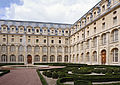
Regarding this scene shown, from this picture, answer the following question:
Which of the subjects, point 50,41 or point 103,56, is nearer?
point 103,56

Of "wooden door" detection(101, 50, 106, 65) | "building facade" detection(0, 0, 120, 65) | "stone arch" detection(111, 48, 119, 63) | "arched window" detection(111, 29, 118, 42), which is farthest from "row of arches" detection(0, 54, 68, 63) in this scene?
"arched window" detection(111, 29, 118, 42)

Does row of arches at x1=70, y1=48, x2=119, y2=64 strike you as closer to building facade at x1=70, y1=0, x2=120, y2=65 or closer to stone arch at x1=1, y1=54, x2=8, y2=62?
building facade at x1=70, y1=0, x2=120, y2=65

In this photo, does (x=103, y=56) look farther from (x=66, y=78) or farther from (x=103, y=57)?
(x=66, y=78)

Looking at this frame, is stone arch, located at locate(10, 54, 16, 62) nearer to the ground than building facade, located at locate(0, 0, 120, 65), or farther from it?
nearer to the ground

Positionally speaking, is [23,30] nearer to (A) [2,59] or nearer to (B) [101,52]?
(A) [2,59]

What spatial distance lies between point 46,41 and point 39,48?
435cm

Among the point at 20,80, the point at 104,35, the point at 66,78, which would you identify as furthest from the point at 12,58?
the point at 66,78

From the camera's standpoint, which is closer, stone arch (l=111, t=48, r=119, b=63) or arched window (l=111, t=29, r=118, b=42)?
stone arch (l=111, t=48, r=119, b=63)

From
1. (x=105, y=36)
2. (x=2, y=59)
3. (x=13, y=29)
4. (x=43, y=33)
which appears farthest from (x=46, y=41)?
(x=105, y=36)

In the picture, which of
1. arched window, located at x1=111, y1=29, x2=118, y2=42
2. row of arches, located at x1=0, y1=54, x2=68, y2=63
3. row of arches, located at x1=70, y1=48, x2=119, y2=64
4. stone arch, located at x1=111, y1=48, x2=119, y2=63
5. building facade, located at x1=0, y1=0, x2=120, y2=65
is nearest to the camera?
stone arch, located at x1=111, y1=48, x2=119, y2=63

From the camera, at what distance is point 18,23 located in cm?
5466

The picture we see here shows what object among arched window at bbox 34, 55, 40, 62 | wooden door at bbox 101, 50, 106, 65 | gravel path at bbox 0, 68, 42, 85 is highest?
wooden door at bbox 101, 50, 106, 65

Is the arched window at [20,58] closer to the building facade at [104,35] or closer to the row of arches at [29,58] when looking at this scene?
the row of arches at [29,58]

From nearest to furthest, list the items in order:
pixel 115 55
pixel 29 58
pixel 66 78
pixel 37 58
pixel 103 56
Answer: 1. pixel 66 78
2. pixel 115 55
3. pixel 103 56
4. pixel 29 58
5. pixel 37 58
